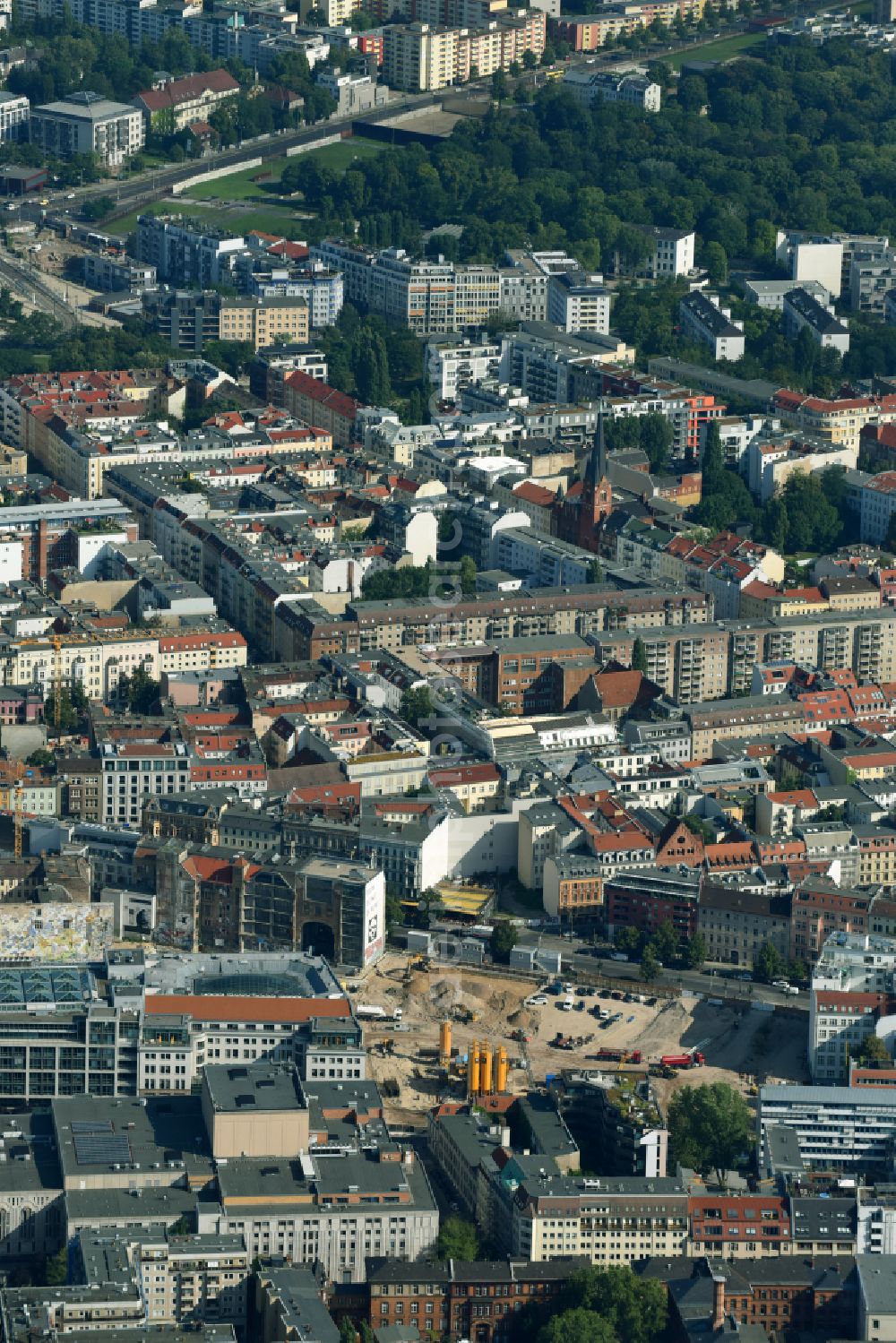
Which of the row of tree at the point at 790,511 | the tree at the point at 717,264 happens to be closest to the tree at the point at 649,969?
the row of tree at the point at 790,511

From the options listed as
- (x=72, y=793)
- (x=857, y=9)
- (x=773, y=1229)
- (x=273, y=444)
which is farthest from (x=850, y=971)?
(x=857, y=9)

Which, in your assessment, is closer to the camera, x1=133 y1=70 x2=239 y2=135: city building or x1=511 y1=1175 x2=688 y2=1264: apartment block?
x1=511 y1=1175 x2=688 y2=1264: apartment block

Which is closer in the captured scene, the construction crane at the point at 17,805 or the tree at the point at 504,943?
the tree at the point at 504,943

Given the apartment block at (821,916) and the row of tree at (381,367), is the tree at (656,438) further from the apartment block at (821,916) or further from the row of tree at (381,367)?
the apartment block at (821,916)

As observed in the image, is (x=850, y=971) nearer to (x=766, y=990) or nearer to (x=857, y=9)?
(x=766, y=990)

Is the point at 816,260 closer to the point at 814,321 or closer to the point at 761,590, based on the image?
the point at 814,321

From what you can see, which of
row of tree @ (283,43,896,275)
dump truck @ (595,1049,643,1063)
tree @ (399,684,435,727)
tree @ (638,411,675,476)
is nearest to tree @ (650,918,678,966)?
dump truck @ (595,1049,643,1063)

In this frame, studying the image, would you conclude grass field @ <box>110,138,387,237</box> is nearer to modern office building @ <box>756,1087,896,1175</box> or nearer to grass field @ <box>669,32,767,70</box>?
grass field @ <box>669,32,767,70</box>

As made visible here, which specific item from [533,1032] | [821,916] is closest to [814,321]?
[821,916]
